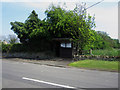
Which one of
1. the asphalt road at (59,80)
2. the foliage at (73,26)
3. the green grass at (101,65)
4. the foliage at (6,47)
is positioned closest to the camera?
the asphalt road at (59,80)

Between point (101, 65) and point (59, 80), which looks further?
point (101, 65)

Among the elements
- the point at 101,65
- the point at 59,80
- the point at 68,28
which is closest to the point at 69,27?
the point at 68,28

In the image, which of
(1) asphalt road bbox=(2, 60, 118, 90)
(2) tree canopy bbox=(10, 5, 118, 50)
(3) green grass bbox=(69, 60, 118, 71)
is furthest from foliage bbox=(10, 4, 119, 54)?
(1) asphalt road bbox=(2, 60, 118, 90)

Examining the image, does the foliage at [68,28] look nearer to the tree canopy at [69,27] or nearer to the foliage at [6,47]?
the tree canopy at [69,27]

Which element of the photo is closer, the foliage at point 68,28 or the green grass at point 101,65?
the green grass at point 101,65

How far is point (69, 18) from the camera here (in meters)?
16.9

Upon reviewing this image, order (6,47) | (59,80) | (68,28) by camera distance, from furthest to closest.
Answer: (6,47) → (68,28) → (59,80)

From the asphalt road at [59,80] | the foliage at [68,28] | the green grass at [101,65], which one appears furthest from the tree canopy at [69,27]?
the asphalt road at [59,80]

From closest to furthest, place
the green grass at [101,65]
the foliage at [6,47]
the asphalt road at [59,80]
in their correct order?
the asphalt road at [59,80] → the green grass at [101,65] → the foliage at [6,47]

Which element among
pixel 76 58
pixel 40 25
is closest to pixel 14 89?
pixel 76 58

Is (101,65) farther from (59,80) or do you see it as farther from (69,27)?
(69,27)

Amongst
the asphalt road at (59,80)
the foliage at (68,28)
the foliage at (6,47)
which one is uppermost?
the foliage at (68,28)

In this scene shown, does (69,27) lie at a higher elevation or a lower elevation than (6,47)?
higher

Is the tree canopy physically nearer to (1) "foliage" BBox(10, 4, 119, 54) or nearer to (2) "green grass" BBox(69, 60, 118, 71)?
(1) "foliage" BBox(10, 4, 119, 54)
